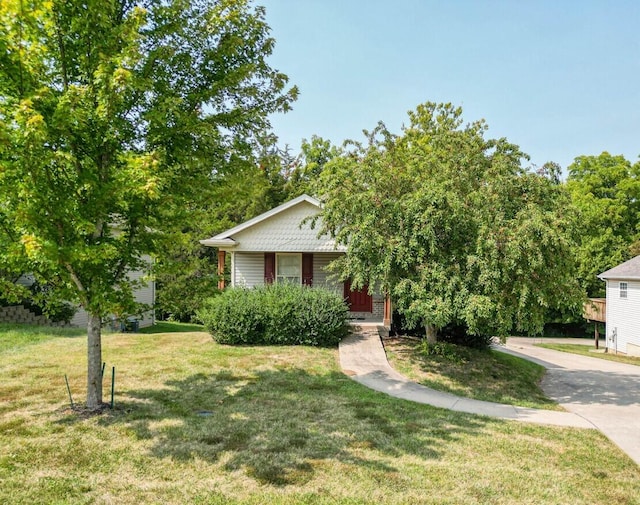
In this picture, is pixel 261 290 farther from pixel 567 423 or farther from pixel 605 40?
pixel 605 40

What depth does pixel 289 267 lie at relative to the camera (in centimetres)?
1670

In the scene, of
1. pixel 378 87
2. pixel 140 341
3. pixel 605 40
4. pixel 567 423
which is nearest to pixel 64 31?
pixel 140 341

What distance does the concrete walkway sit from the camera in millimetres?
7426

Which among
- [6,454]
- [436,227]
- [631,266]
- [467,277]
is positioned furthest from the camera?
[631,266]

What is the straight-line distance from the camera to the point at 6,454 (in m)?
4.99

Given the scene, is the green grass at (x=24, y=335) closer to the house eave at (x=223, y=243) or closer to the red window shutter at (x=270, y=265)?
the house eave at (x=223, y=243)

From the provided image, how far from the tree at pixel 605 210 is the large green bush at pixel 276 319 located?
29.6 metres

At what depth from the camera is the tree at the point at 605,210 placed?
114 ft

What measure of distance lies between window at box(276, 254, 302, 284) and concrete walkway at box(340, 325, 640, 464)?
4.18 meters

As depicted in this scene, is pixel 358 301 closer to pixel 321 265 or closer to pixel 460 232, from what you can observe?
pixel 321 265

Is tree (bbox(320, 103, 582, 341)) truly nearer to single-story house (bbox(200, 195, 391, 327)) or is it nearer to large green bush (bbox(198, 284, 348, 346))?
large green bush (bbox(198, 284, 348, 346))

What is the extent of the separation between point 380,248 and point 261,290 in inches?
180

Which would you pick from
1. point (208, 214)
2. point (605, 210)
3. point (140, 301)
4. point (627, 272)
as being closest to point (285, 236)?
point (208, 214)

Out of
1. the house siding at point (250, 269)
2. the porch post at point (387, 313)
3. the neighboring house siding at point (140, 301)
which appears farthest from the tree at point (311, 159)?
the porch post at point (387, 313)
